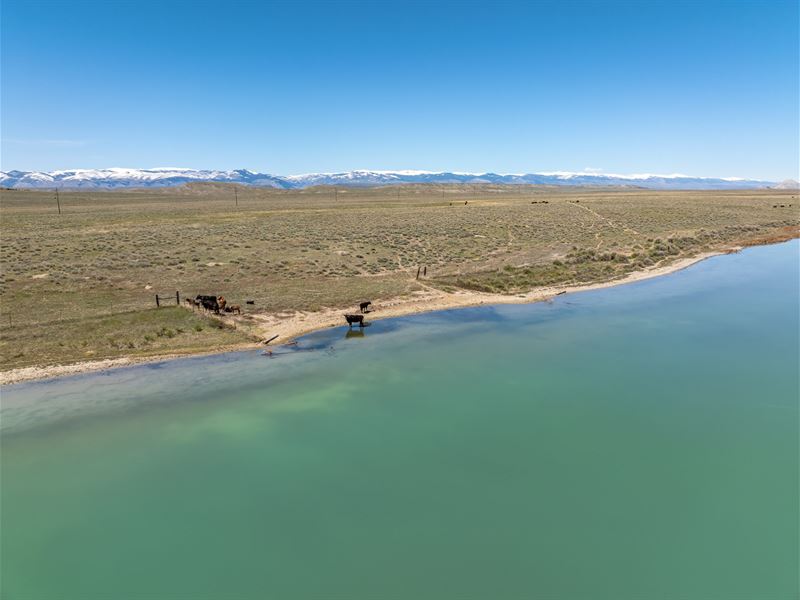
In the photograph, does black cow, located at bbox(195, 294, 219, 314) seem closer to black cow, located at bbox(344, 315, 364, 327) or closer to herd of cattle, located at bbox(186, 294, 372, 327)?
herd of cattle, located at bbox(186, 294, 372, 327)

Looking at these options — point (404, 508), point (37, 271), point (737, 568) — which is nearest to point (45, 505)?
point (404, 508)

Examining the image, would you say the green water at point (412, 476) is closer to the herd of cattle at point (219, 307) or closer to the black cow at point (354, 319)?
the black cow at point (354, 319)

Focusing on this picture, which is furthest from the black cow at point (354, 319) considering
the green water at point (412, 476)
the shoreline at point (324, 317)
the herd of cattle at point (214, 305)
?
the herd of cattle at point (214, 305)

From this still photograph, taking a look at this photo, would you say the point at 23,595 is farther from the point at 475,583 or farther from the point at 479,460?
the point at 479,460

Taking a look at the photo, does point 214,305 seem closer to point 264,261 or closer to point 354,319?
point 354,319

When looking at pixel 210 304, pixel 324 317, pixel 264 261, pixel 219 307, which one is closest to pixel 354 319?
pixel 324 317
